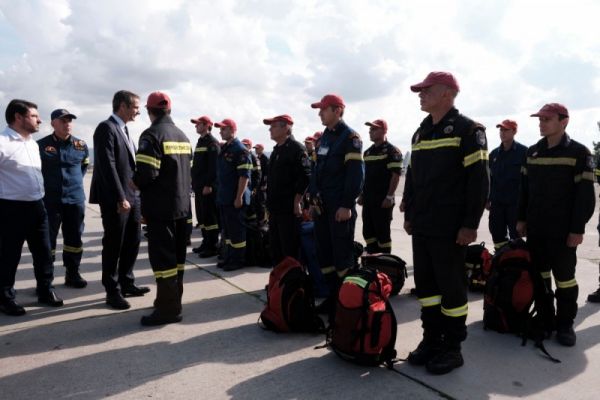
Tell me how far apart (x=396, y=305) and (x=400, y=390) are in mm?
1833

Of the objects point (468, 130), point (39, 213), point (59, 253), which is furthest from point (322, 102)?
point (59, 253)

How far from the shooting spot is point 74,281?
5184 mm

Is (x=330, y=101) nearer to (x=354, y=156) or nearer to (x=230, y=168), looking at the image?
(x=354, y=156)

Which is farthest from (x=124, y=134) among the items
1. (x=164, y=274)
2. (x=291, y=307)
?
(x=291, y=307)

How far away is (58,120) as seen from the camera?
5004mm

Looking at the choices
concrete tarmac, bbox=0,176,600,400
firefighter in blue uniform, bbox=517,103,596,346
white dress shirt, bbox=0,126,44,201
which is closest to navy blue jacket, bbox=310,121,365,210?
concrete tarmac, bbox=0,176,600,400

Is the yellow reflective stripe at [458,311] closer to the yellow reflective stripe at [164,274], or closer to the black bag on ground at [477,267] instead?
the black bag on ground at [477,267]

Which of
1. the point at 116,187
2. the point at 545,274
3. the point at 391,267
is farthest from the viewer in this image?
the point at 391,267

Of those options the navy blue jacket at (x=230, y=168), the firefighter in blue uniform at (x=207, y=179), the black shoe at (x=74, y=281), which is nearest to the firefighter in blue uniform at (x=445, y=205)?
the navy blue jacket at (x=230, y=168)

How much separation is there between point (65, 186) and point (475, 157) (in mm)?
4517

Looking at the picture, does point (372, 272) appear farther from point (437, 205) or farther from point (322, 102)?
point (322, 102)

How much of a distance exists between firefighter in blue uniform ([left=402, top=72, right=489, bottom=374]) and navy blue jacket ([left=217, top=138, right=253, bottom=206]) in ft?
10.6

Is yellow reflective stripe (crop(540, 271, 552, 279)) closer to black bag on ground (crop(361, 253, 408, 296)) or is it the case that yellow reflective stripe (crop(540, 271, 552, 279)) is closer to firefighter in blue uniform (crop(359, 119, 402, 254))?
black bag on ground (crop(361, 253, 408, 296))

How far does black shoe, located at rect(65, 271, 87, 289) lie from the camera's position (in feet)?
16.9
